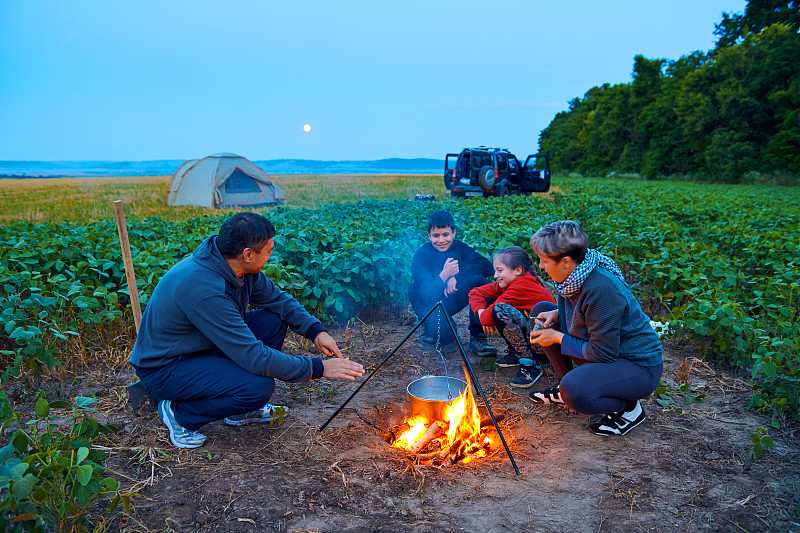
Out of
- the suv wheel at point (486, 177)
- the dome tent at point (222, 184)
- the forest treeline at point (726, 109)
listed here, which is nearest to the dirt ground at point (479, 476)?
the dome tent at point (222, 184)

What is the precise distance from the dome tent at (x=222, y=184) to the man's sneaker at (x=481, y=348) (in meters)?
13.9

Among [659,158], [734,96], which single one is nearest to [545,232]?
[734,96]

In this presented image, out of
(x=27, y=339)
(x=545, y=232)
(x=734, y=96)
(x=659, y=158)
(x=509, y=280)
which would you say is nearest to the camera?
(x=545, y=232)

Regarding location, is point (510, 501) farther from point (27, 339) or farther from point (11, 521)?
point (27, 339)

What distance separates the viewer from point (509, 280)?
3645 millimetres

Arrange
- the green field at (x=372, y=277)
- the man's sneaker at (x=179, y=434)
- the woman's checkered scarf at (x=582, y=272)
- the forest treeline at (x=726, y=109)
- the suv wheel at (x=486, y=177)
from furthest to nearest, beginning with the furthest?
the forest treeline at (x=726, y=109) → the suv wheel at (x=486, y=177) → the green field at (x=372, y=277) → the man's sneaker at (x=179, y=434) → the woman's checkered scarf at (x=582, y=272)

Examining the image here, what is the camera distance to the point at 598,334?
105 inches

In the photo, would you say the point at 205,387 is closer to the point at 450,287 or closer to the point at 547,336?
the point at 547,336

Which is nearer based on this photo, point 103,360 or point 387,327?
point 103,360

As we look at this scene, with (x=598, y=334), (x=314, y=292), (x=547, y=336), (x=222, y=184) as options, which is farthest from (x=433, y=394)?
(x=222, y=184)

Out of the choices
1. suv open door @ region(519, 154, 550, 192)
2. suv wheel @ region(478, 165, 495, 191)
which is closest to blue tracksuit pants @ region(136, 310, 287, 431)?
suv wheel @ region(478, 165, 495, 191)

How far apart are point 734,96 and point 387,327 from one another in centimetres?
3317

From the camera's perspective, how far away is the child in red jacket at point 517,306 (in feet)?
11.7

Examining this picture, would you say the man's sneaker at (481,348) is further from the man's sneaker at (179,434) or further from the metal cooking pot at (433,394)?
the man's sneaker at (179,434)
